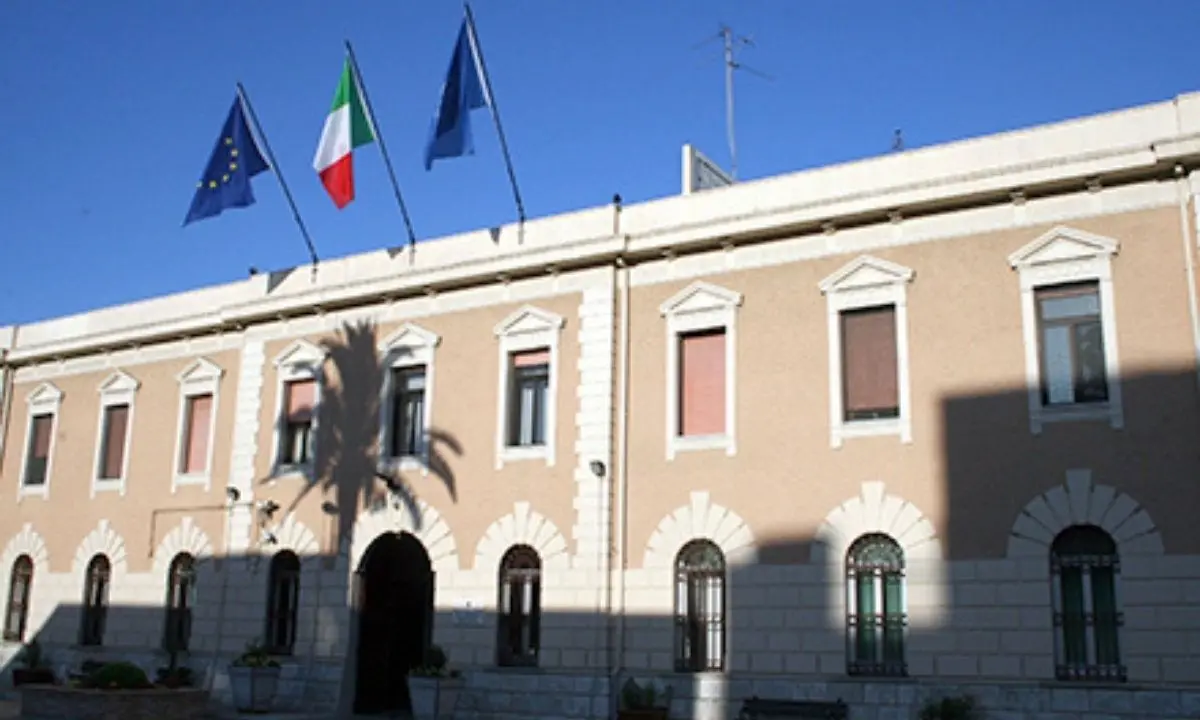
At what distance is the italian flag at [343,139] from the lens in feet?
75.3

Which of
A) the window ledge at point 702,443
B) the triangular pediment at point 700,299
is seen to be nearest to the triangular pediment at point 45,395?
the triangular pediment at point 700,299

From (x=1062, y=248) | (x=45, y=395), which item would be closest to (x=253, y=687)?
(x=45, y=395)

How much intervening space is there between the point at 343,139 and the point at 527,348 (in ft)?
18.6

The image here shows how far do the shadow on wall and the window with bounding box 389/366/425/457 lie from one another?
2.56 metres

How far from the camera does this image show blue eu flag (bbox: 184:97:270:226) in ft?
79.5

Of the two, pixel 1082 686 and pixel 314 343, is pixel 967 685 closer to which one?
pixel 1082 686

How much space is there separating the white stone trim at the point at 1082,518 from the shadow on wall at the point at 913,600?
0.7 inches

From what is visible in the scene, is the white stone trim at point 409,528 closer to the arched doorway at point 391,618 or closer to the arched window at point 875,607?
the arched doorway at point 391,618

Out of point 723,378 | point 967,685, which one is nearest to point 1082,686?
point 967,685

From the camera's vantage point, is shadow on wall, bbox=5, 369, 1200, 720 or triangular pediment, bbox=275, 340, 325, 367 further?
triangular pediment, bbox=275, 340, 325, 367

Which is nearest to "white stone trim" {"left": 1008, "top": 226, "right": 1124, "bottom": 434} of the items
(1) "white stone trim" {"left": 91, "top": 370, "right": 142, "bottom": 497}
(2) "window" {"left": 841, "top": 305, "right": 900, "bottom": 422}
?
(2) "window" {"left": 841, "top": 305, "right": 900, "bottom": 422}

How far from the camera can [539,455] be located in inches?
798

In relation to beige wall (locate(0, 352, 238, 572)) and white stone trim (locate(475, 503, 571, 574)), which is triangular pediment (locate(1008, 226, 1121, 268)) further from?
beige wall (locate(0, 352, 238, 572))

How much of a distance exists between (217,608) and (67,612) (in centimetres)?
462
